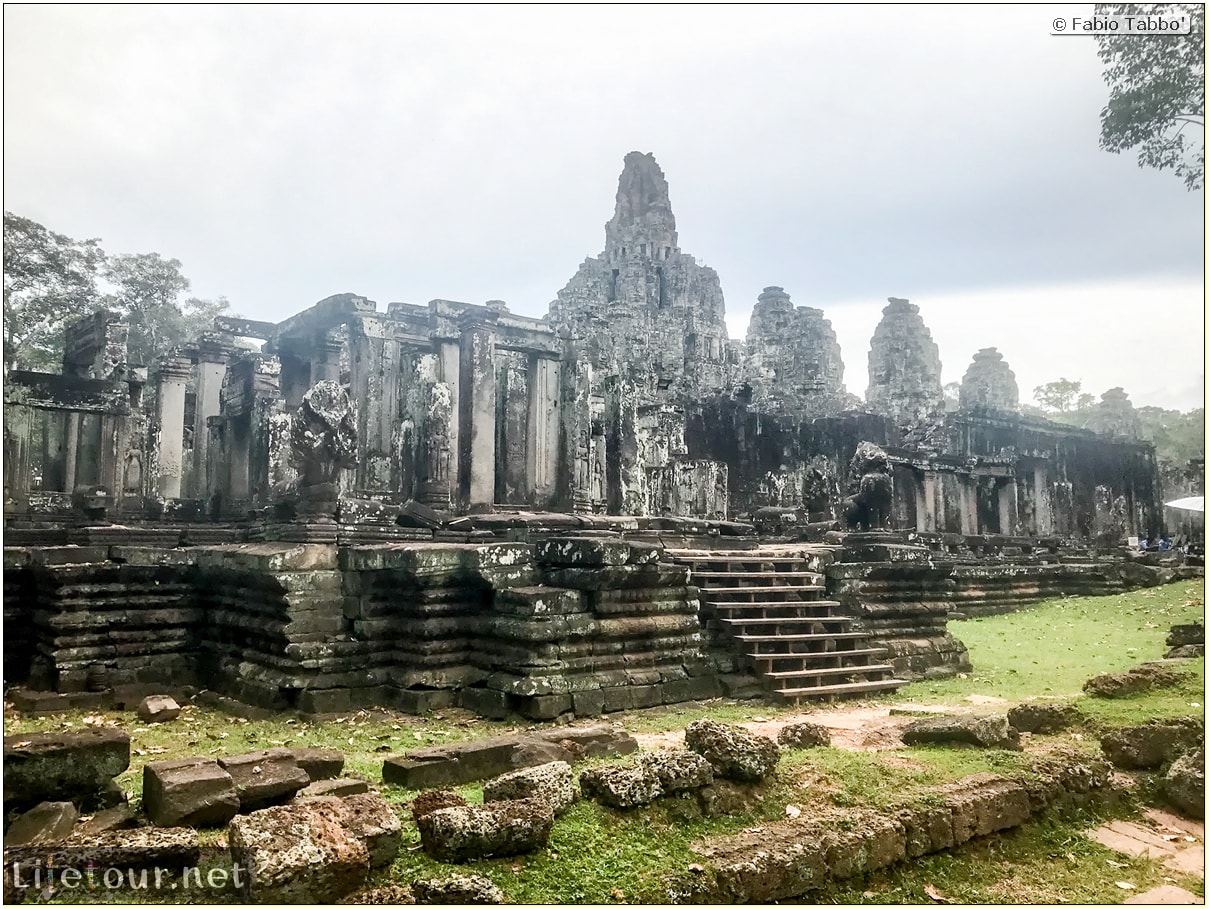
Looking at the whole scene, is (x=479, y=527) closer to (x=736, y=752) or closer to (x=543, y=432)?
(x=543, y=432)

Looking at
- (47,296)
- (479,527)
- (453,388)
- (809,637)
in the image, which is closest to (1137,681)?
(809,637)

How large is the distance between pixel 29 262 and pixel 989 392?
38731 mm

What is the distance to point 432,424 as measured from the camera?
13.7 metres

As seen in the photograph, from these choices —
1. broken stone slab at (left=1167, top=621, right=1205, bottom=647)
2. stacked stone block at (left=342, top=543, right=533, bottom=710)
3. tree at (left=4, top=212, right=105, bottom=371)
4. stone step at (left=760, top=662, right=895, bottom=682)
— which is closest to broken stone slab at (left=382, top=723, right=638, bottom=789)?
stacked stone block at (left=342, top=543, right=533, bottom=710)

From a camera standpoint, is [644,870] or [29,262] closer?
[644,870]

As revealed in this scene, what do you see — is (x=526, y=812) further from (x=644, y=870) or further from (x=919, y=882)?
(x=919, y=882)

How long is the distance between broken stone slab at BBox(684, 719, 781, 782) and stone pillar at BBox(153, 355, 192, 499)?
15.6m

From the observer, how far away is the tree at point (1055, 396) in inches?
2013

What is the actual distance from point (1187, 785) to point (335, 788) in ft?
16.3

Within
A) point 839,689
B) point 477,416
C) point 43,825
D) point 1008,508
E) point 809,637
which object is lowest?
point 839,689

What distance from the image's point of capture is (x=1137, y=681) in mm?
7504

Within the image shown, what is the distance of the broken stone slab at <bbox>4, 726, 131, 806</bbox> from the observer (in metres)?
4.20

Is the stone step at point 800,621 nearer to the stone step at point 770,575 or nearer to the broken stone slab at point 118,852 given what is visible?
the stone step at point 770,575

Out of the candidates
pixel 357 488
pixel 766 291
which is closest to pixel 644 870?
pixel 357 488
